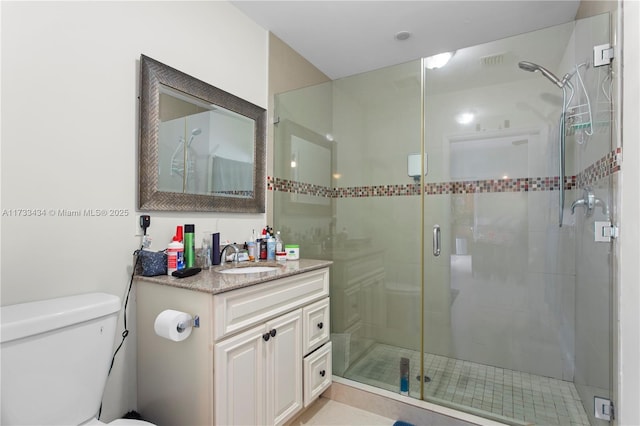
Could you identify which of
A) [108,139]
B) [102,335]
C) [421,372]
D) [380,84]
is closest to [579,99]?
[380,84]

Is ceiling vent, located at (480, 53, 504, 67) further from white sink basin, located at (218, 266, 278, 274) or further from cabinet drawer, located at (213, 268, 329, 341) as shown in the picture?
white sink basin, located at (218, 266, 278, 274)

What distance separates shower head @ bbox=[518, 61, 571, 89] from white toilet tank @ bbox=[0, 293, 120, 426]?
8.53ft

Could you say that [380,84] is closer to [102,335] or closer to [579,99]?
[579,99]

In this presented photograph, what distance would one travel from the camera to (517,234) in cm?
217

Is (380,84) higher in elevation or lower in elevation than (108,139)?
higher

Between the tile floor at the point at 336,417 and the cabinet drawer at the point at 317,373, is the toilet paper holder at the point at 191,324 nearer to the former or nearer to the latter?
the cabinet drawer at the point at 317,373

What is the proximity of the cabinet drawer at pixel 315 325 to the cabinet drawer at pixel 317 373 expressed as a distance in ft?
0.16

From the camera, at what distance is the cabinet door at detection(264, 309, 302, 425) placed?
150 centimetres

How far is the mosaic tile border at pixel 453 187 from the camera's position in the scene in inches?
71.9

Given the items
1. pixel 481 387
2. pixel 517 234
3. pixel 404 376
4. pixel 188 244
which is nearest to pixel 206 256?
pixel 188 244

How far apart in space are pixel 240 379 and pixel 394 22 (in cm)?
237

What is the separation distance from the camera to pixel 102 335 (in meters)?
1.16

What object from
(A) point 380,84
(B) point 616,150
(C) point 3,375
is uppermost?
(A) point 380,84

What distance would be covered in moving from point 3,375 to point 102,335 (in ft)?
0.90
